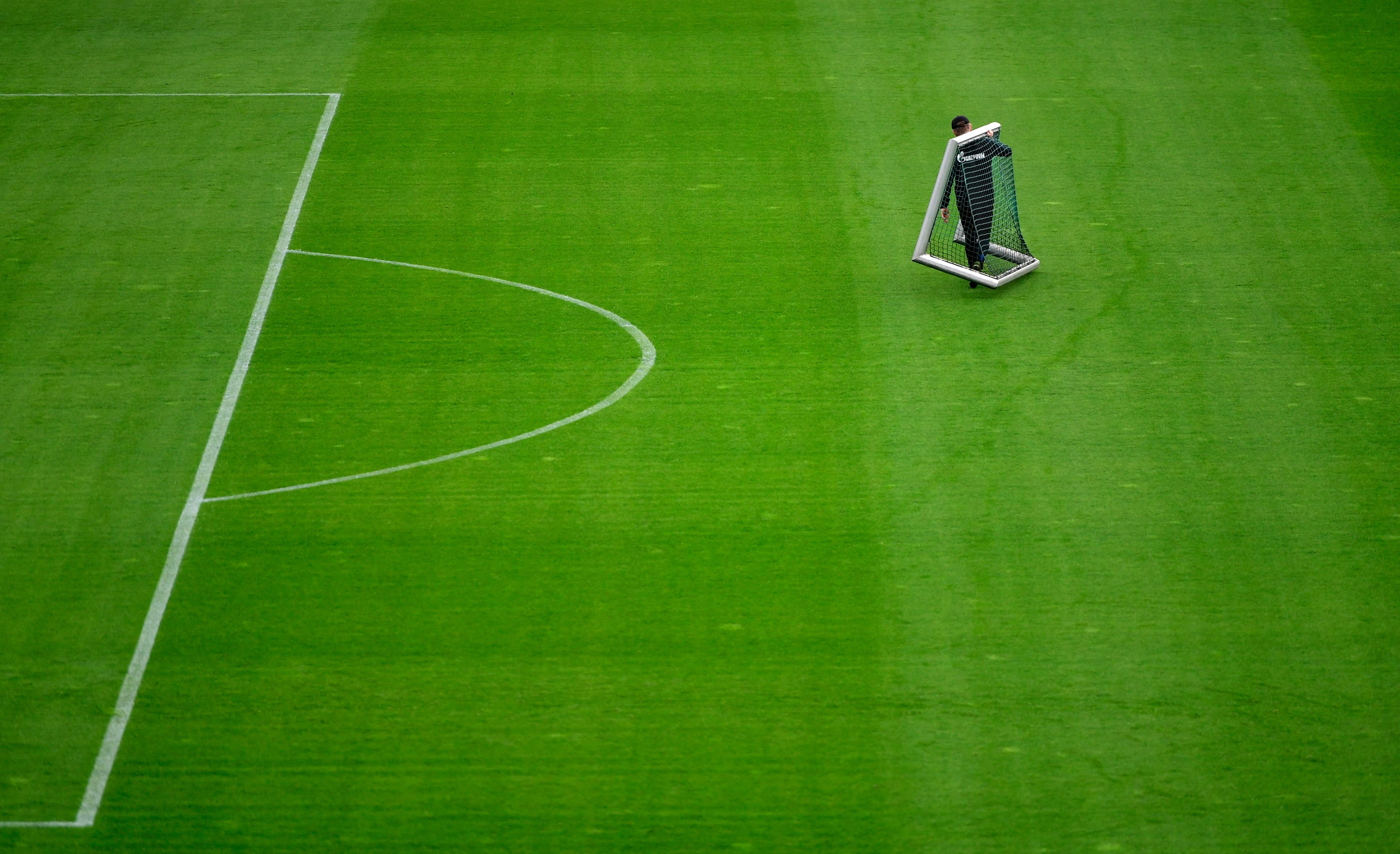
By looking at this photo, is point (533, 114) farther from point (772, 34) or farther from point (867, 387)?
point (867, 387)

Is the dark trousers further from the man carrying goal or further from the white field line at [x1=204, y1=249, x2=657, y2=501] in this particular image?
the white field line at [x1=204, y1=249, x2=657, y2=501]

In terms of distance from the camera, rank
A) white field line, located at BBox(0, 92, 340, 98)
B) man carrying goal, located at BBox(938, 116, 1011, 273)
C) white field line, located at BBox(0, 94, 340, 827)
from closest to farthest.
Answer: white field line, located at BBox(0, 94, 340, 827) → man carrying goal, located at BBox(938, 116, 1011, 273) → white field line, located at BBox(0, 92, 340, 98)

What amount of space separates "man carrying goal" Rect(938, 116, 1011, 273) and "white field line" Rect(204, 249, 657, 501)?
2505mm

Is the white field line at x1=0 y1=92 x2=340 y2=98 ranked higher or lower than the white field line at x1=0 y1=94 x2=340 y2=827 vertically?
higher

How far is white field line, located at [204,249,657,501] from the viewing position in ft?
27.9

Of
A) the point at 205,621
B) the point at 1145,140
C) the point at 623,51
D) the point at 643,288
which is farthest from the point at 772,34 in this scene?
the point at 205,621

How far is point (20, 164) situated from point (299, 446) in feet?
17.3

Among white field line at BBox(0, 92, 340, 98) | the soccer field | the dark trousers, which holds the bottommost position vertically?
→ the soccer field

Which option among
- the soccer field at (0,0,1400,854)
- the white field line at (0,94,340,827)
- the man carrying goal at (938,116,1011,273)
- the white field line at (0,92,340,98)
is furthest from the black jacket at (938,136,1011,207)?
A: the white field line at (0,92,340,98)

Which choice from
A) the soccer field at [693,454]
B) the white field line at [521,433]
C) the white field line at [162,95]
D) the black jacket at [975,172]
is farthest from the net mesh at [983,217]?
the white field line at [162,95]

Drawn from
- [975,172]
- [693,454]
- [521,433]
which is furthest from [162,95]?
[975,172]

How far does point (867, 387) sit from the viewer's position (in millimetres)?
9422

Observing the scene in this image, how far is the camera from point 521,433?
8.96 meters

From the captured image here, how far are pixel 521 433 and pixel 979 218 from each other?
389 centimetres
